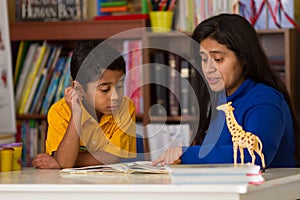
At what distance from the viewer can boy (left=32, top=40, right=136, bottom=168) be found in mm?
2234

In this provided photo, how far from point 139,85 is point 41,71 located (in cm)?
54

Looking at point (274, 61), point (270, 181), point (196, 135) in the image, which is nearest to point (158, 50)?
point (274, 61)

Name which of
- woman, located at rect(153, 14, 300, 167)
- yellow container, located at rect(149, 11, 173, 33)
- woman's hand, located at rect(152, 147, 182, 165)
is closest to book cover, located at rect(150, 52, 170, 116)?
yellow container, located at rect(149, 11, 173, 33)

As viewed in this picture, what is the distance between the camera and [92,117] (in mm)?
2293

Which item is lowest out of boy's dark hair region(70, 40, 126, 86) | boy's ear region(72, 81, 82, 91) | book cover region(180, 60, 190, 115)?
book cover region(180, 60, 190, 115)

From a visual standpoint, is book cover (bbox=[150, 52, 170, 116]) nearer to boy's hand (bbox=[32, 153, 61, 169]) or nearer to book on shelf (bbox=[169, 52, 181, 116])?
book on shelf (bbox=[169, 52, 181, 116])

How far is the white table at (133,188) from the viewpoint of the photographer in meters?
1.68

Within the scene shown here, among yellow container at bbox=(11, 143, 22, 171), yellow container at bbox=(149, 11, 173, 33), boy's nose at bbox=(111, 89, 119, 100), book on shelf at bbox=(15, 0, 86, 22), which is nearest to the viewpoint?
boy's nose at bbox=(111, 89, 119, 100)

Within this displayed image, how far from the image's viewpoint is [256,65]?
235 cm

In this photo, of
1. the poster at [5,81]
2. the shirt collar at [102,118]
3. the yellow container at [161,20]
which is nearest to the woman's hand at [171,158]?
the shirt collar at [102,118]

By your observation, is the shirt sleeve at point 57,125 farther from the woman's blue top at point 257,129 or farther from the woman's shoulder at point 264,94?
the woman's shoulder at point 264,94

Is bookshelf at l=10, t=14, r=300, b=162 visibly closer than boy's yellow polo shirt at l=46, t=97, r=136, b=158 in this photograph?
No

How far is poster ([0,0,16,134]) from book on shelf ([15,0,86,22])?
18 centimetres

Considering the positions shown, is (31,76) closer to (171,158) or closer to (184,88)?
(184,88)
